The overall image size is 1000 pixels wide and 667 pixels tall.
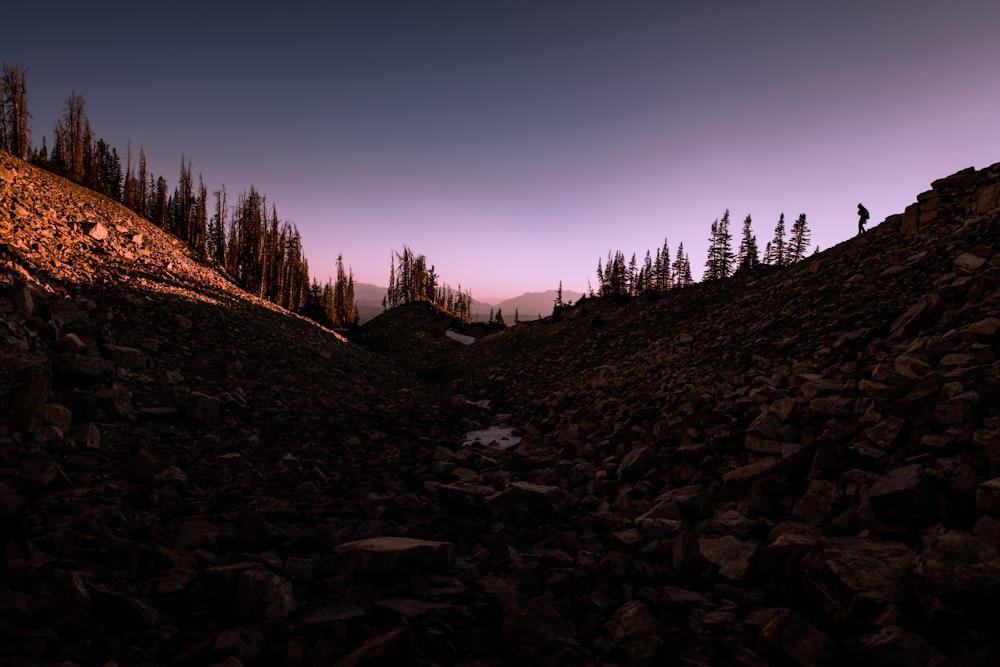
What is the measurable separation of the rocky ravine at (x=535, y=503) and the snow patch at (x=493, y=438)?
540mm

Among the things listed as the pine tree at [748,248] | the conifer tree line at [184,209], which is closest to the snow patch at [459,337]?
the conifer tree line at [184,209]

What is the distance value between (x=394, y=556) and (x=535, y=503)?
245 centimetres

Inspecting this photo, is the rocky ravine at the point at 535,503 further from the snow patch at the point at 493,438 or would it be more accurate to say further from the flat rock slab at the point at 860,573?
the snow patch at the point at 493,438

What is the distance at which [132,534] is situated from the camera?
4.14 metres

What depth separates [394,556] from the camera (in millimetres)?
4227

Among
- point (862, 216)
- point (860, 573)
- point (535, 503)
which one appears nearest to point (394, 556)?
point (535, 503)

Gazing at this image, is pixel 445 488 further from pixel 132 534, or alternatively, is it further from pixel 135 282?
pixel 135 282

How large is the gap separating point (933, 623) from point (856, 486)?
7.16 ft

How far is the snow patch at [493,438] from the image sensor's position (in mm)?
10633

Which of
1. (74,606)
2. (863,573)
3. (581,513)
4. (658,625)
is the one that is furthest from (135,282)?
(863,573)

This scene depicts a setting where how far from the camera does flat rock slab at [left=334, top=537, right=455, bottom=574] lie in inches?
165

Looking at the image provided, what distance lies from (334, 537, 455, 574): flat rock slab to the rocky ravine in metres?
0.03

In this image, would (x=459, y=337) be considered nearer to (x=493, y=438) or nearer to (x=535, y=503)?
(x=493, y=438)

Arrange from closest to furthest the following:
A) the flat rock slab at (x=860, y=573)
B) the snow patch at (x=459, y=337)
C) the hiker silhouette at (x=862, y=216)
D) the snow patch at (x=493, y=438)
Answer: the flat rock slab at (x=860, y=573) → the snow patch at (x=493, y=438) → the hiker silhouette at (x=862, y=216) → the snow patch at (x=459, y=337)
